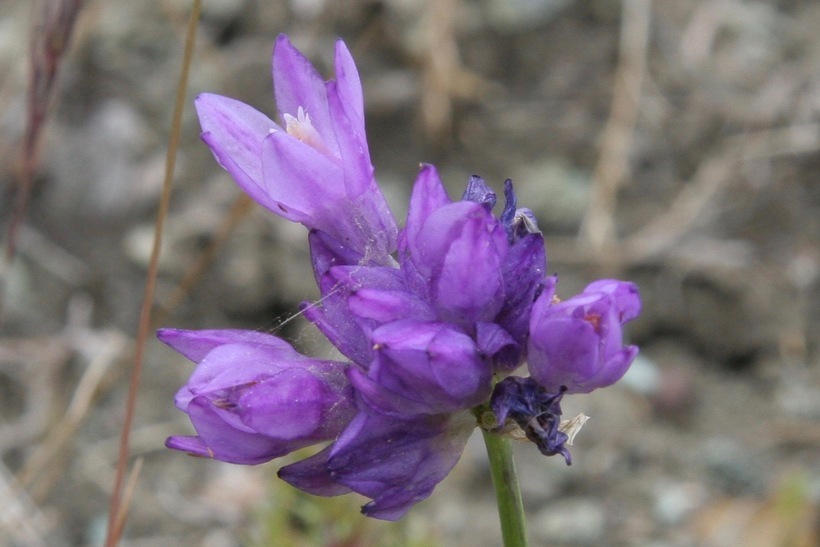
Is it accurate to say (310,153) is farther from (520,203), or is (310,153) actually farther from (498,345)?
(520,203)

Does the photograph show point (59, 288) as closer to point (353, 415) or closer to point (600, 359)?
point (353, 415)

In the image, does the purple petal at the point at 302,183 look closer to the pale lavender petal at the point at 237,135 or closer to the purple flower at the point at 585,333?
the pale lavender petal at the point at 237,135

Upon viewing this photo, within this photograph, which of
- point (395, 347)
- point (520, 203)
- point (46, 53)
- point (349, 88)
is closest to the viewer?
point (395, 347)

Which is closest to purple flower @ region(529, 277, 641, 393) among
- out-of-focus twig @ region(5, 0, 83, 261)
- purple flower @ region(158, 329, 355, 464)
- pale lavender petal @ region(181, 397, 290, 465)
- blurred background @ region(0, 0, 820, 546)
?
purple flower @ region(158, 329, 355, 464)

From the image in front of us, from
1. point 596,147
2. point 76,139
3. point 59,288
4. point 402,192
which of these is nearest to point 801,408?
point 596,147

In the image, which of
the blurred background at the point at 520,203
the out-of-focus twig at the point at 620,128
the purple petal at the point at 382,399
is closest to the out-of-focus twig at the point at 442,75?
the blurred background at the point at 520,203

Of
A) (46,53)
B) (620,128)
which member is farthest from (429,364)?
Answer: (620,128)

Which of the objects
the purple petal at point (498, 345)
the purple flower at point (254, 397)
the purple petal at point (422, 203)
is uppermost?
the purple petal at point (422, 203)
